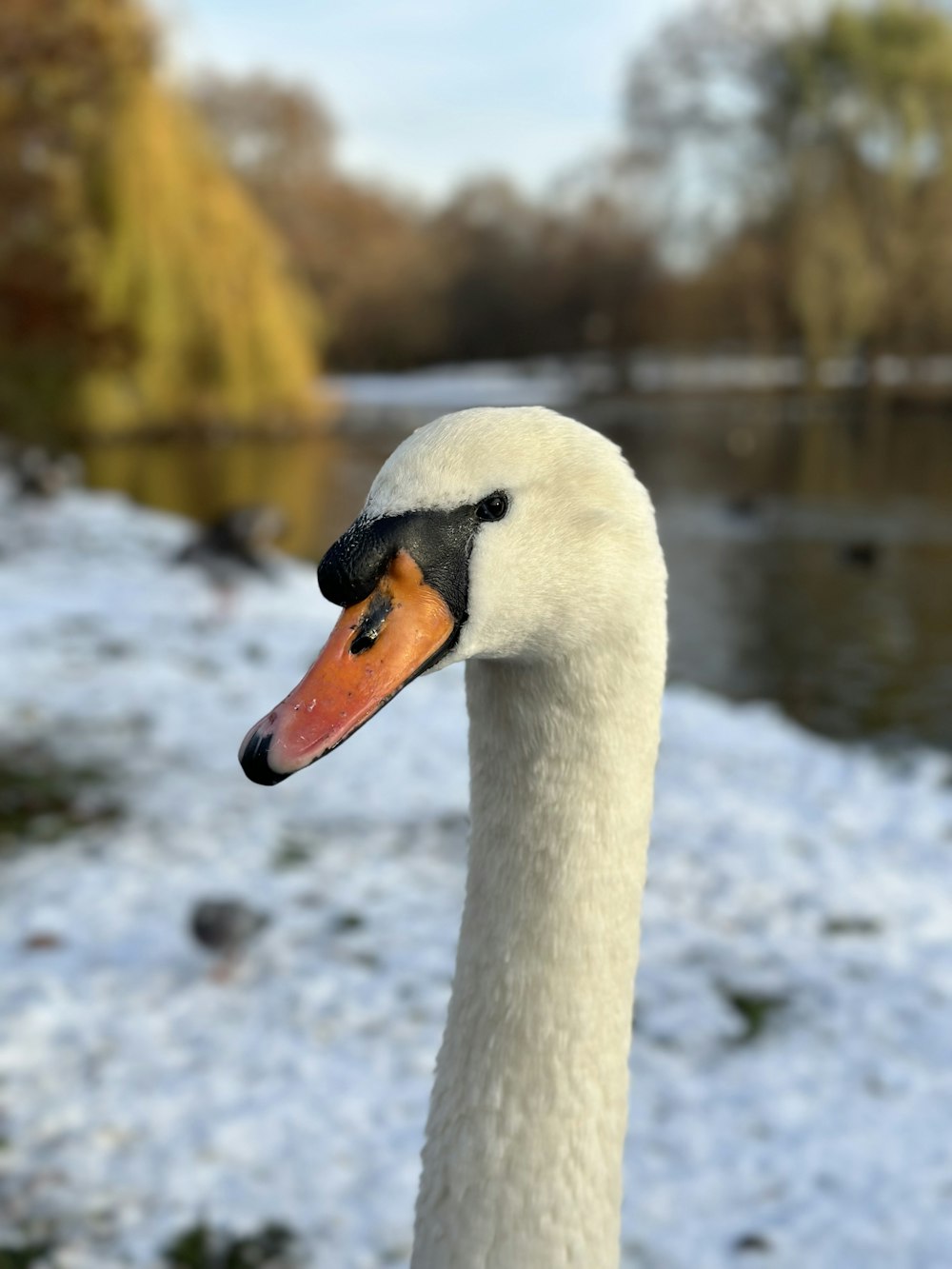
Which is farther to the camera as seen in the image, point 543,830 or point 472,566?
point 543,830

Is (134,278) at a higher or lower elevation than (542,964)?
higher

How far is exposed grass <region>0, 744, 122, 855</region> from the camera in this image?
5.16m

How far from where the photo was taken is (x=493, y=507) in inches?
61.7

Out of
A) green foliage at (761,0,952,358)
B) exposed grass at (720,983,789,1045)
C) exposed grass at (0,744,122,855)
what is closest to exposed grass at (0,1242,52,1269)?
exposed grass at (720,983,789,1045)

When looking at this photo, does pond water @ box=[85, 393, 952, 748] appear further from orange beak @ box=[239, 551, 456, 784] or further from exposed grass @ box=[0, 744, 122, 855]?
orange beak @ box=[239, 551, 456, 784]

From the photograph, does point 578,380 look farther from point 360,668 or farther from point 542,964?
point 360,668

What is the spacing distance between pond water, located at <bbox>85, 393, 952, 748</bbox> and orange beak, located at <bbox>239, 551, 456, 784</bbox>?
22.2 ft

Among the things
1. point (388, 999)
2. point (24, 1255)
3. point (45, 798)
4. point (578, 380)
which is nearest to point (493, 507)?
point (24, 1255)

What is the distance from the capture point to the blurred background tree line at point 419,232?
20469 mm

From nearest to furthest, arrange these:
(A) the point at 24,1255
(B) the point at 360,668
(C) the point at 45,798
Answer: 1. (B) the point at 360,668
2. (A) the point at 24,1255
3. (C) the point at 45,798

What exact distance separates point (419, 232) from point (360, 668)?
2872 inches

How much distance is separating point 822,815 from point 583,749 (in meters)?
4.29

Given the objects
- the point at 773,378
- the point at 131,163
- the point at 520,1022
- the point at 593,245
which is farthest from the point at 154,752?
the point at 593,245

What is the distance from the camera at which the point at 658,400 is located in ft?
139
